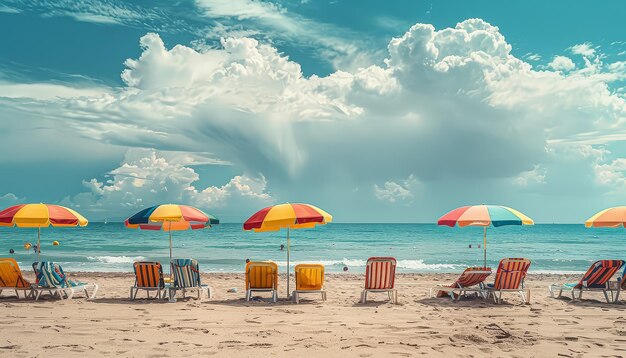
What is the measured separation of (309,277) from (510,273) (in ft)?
13.7

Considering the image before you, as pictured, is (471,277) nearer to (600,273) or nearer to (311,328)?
(600,273)

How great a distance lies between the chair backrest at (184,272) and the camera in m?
11.5

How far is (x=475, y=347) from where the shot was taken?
24.8ft

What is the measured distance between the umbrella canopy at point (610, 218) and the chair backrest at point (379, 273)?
4351 millimetres

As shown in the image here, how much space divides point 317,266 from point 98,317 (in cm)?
438

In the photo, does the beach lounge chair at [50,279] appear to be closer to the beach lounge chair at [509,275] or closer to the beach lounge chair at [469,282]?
the beach lounge chair at [469,282]

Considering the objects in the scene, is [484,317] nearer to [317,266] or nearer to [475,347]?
[475,347]

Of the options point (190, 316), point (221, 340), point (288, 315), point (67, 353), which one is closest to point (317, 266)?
point (288, 315)

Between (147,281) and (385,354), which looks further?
(147,281)

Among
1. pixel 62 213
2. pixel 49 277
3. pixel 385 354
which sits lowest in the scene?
pixel 385 354

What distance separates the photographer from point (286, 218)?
435 inches

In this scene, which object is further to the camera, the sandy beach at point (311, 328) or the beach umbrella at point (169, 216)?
the beach umbrella at point (169, 216)

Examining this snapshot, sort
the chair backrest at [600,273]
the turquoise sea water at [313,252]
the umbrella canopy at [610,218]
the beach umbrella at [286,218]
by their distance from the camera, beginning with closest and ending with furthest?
the beach umbrella at [286,218] < the chair backrest at [600,273] < the umbrella canopy at [610,218] < the turquoise sea water at [313,252]

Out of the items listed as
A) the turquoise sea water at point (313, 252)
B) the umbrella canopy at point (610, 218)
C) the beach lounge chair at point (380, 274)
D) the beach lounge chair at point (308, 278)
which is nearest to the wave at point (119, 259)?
the turquoise sea water at point (313, 252)
